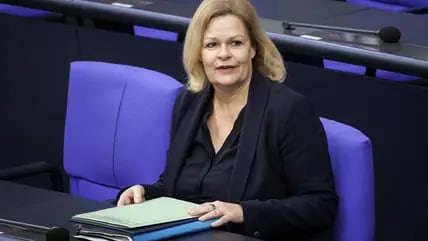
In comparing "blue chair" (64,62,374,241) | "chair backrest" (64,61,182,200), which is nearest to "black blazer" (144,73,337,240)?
"blue chair" (64,62,374,241)

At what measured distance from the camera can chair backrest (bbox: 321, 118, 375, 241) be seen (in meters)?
3.03

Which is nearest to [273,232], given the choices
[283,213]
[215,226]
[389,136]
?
[283,213]

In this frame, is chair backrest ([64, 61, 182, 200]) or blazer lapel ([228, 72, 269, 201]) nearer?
blazer lapel ([228, 72, 269, 201])

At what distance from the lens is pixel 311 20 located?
15.9 ft

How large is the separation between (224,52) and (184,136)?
29 cm

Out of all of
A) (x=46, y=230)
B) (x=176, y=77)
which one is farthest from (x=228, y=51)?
(x=176, y=77)

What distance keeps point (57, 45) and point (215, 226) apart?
2.27m

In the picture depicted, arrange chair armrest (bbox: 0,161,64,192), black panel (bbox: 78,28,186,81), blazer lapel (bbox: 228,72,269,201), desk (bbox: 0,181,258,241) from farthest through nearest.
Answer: black panel (bbox: 78,28,186,81)
chair armrest (bbox: 0,161,64,192)
blazer lapel (bbox: 228,72,269,201)
desk (bbox: 0,181,258,241)

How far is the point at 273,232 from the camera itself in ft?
10.1

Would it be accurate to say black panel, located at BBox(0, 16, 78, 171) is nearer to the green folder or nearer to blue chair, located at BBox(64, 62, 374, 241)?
blue chair, located at BBox(64, 62, 374, 241)

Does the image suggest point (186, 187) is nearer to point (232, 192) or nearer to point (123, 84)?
point (232, 192)

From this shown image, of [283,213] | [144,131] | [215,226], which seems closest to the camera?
[215,226]

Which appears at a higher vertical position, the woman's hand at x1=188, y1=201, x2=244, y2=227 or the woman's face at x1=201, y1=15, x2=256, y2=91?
the woman's face at x1=201, y1=15, x2=256, y2=91

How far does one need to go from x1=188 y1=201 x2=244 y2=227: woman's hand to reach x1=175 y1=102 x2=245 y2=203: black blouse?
227 millimetres
